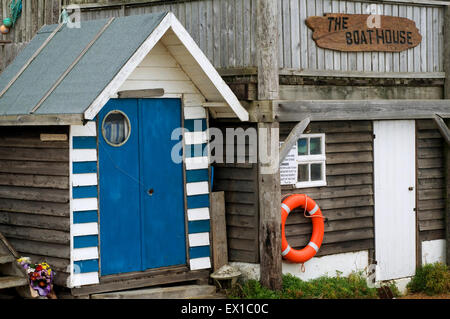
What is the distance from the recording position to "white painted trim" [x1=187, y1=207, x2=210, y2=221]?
37.4ft

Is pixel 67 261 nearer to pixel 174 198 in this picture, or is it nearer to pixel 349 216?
pixel 174 198

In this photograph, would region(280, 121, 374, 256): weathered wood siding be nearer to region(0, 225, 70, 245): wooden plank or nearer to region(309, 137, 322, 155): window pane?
region(309, 137, 322, 155): window pane

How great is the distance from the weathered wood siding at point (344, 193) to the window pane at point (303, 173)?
0.15m

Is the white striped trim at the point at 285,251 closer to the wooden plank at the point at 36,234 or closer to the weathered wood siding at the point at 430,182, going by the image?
the weathered wood siding at the point at 430,182

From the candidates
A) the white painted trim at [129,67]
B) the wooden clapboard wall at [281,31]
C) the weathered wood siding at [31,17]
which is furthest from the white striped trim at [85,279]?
the weathered wood siding at [31,17]

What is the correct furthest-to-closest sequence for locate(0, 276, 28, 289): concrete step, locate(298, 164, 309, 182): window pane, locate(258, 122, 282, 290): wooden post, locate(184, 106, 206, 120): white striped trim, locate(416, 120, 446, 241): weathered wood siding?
locate(416, 120, 446, 241): weathered wood siding
locate(298, 164, 309, 182): window pane
locate(184, 106, 206, 120): white striped trim
locate(258, 122, 282, 290): wooden post
locate(0, 276, 28, 289): concrete step

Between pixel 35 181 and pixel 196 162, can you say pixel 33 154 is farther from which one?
pixel 196 162

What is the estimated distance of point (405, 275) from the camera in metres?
13.2

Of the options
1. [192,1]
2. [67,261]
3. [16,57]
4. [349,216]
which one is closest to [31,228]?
[67,261]

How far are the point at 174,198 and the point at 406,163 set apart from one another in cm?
415

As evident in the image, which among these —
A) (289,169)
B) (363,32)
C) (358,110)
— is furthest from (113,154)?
(363,32)

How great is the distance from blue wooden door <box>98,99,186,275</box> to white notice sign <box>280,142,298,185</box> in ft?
5.08

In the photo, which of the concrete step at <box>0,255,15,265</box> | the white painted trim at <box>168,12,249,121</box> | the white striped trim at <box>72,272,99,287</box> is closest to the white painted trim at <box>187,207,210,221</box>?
the white painted trim at <box>168,12,249,121</box>

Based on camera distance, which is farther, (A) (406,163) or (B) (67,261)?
(A) (406,163)
